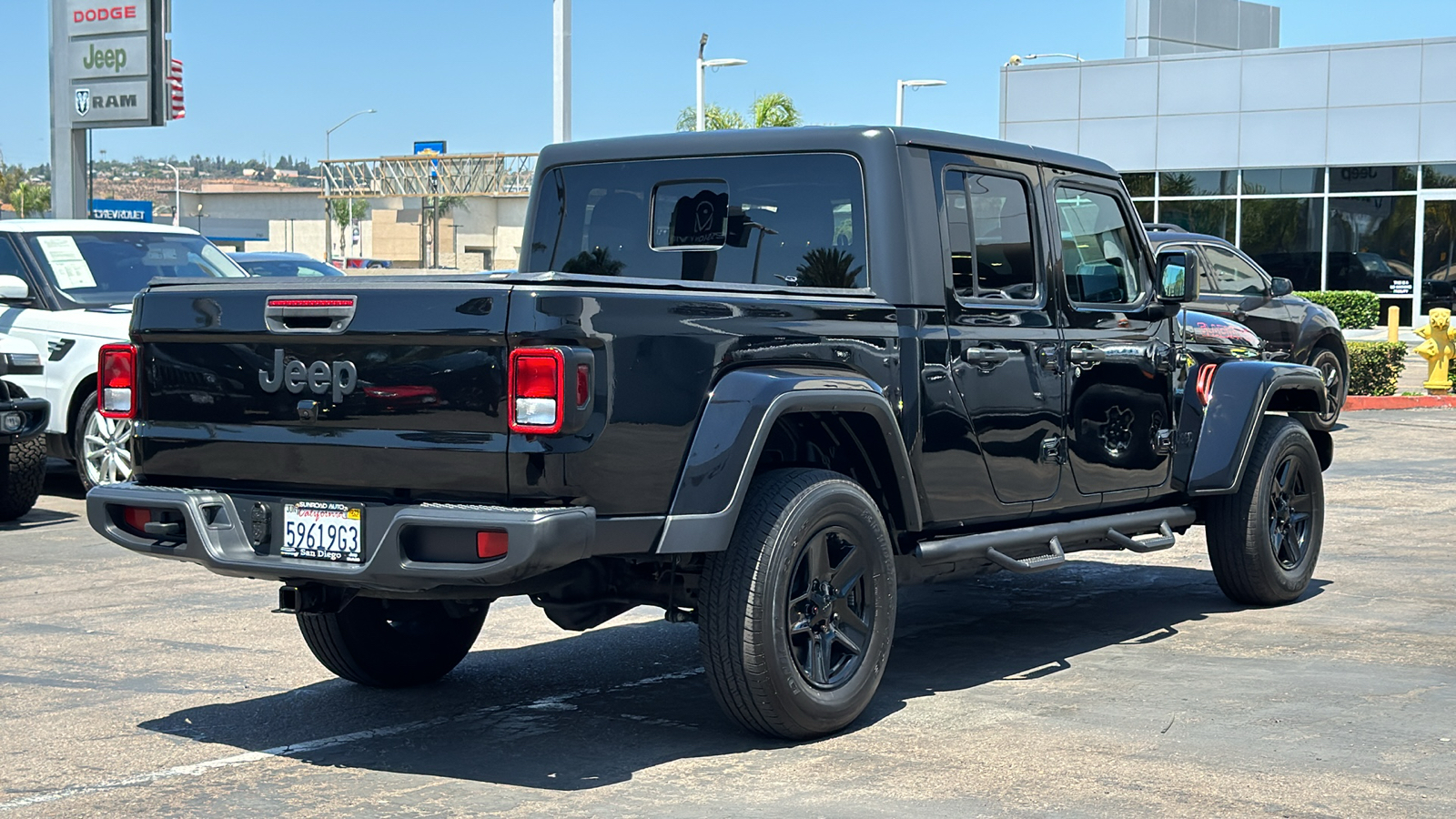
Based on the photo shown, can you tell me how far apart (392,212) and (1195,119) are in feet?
250

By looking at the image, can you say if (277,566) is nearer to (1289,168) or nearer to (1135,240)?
(1135,240)

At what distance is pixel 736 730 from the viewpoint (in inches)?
226

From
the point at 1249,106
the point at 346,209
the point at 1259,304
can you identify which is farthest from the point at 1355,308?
the point at 346,209

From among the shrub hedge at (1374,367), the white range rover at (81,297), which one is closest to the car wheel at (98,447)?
the white range rover at (81,297)

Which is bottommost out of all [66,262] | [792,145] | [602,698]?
[602,698]

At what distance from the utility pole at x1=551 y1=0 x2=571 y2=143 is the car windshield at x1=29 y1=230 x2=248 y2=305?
479 centimetres

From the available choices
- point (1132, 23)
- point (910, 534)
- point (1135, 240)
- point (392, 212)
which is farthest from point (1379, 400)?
point (392, 212)

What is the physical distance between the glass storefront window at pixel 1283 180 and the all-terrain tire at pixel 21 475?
28976mm

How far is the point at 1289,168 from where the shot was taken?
3494cm

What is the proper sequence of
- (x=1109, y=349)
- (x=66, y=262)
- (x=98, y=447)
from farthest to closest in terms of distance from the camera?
(x=66, y=262) → (x=98, y=447) → (x=1109, y=349)

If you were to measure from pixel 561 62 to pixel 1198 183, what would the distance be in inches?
878

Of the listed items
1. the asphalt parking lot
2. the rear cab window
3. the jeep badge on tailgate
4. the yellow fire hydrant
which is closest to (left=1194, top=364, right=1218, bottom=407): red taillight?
the asphalt parking lot

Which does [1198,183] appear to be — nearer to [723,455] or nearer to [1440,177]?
[1440,177]

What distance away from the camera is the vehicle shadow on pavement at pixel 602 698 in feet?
17.9
